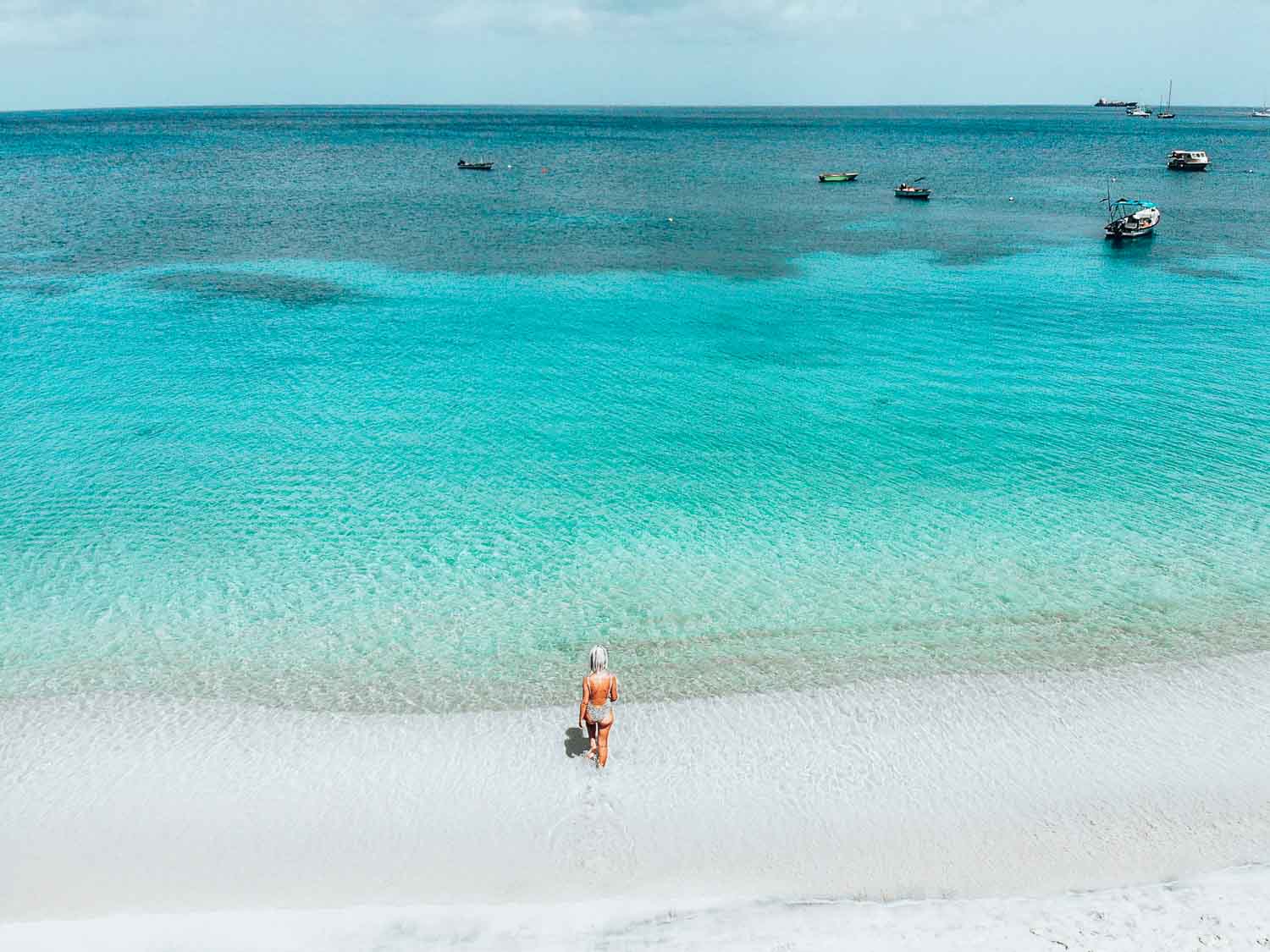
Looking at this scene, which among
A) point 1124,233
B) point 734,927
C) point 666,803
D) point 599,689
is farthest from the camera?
point 1124,233

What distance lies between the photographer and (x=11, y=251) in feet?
174

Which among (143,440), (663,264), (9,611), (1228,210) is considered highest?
(1228,210)

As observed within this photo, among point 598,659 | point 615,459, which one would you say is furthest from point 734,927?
point 615,459

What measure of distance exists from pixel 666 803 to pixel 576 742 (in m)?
2.00

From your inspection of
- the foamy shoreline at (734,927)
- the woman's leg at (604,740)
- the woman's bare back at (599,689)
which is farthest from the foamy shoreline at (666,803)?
the woman's bare back at (599,689)

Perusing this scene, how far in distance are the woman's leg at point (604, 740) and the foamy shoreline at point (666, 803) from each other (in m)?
0.28

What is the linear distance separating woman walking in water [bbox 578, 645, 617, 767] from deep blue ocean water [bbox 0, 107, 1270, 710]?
2.17 meters

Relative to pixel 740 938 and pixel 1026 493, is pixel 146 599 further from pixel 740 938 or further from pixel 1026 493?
pixel 1026 493

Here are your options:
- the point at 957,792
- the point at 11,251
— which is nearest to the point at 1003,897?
the point at 957,792

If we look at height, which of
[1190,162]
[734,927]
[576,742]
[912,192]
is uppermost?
[1190,162]

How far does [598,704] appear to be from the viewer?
42.1 feet

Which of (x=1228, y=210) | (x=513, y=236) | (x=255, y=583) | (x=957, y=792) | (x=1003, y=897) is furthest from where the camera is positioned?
(x=1228, y=210)

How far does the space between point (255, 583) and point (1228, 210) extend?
8338 cm

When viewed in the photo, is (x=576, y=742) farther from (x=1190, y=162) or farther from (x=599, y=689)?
(x=1190, y=162)
